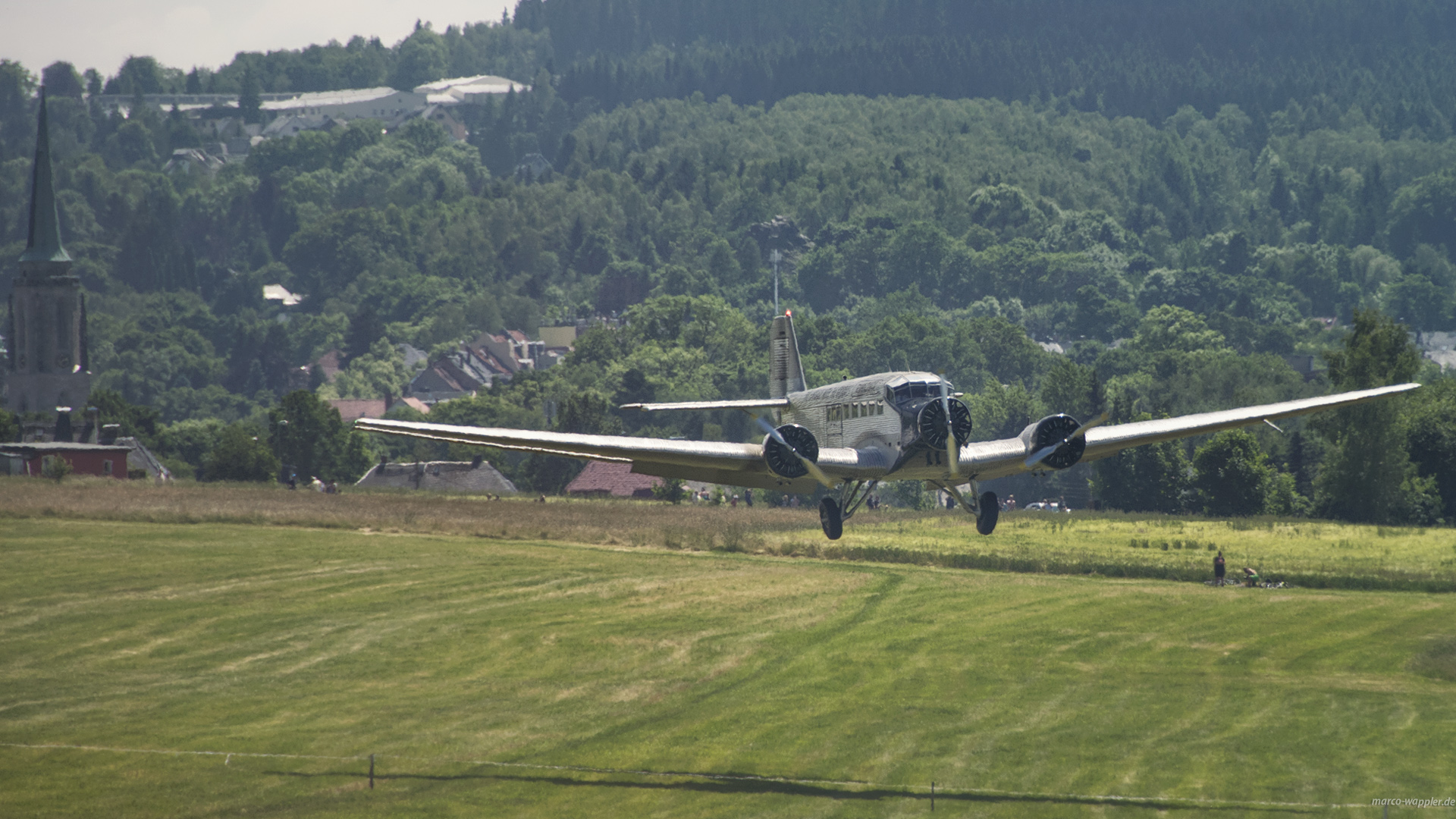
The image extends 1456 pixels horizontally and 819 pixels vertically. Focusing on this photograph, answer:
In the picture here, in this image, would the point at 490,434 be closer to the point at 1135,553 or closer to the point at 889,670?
the point at 889,670

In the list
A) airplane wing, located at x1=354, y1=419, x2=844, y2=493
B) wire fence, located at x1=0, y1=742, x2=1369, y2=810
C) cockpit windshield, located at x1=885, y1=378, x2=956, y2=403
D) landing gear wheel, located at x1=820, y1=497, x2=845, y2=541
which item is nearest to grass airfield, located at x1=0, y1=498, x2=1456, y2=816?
wire fence, located at x1=0, y1=742, x2=1369, y2=810

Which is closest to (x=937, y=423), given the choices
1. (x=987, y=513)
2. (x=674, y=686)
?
(x=987, y=513)

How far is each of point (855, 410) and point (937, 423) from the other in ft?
14.5

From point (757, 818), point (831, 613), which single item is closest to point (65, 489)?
point (831, 613)

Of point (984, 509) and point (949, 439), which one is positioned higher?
point (949, 439)

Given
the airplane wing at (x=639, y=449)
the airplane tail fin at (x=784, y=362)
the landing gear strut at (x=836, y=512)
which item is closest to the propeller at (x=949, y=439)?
the landing gear strut at (x=836, y=512)

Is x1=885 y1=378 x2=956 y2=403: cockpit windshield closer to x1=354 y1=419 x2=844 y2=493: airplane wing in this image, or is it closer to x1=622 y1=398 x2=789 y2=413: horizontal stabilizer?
x1=354 y1=419 x2=844 y2=493: airplane wing

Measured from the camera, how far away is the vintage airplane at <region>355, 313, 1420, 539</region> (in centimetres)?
6153

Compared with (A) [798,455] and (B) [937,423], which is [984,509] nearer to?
(B) [937,423]

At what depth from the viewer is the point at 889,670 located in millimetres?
108312

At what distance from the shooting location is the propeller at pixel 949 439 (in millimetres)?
60594

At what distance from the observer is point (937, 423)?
202ft

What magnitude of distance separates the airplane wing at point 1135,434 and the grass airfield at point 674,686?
22423mm

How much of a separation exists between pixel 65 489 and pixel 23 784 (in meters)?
89.7
